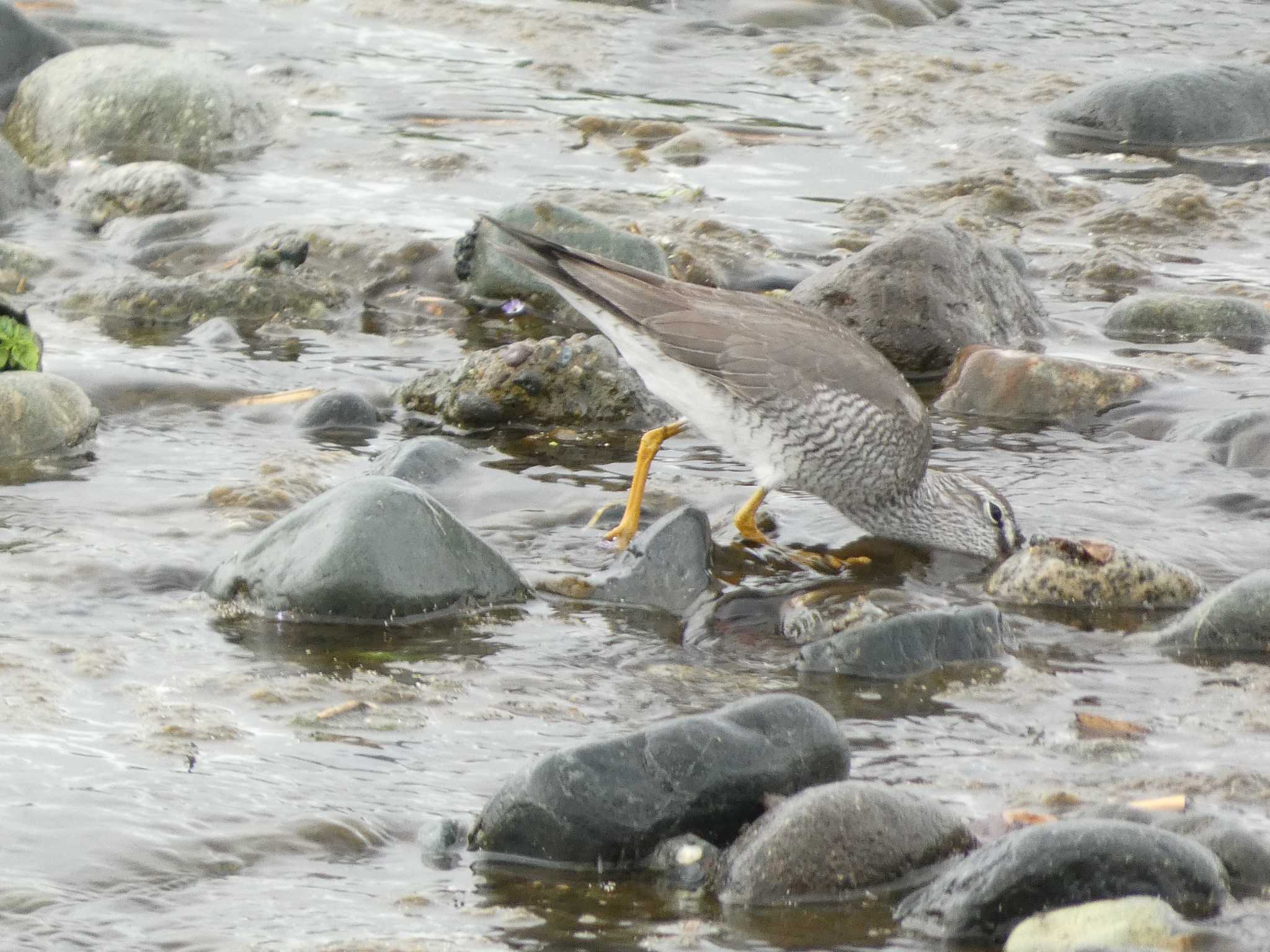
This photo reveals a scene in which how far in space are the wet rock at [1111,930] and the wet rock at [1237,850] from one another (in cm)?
31

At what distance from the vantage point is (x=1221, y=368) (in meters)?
8.98

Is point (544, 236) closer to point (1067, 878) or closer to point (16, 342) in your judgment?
point (16, 342)

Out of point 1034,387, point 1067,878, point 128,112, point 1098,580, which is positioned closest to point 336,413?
point 1034,387

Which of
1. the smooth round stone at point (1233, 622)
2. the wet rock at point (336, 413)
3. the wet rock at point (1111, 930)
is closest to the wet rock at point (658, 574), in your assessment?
the smooth round stone at point (1233, 622)

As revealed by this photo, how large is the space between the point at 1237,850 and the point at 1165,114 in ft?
33.4

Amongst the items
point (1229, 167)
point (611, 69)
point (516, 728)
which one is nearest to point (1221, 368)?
point (1229, 167)

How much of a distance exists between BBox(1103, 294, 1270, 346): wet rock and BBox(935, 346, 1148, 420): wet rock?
90 centimetres

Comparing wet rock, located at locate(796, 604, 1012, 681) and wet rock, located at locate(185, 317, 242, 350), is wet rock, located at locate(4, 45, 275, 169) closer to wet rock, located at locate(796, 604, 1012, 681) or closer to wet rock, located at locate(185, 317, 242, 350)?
wet rock, located at locate(185, 317, 242, 350)

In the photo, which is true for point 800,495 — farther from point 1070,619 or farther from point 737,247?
point 737,247

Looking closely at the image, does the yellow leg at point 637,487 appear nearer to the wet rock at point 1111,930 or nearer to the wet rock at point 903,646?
the wet rock at point 903,646

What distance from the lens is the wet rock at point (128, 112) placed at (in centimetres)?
1236

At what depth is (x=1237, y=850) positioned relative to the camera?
13.7ft

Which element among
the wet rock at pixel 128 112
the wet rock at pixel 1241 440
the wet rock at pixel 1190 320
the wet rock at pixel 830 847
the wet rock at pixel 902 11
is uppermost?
the wet rock at pixel 902 11

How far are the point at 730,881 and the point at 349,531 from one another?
219 centimetres
